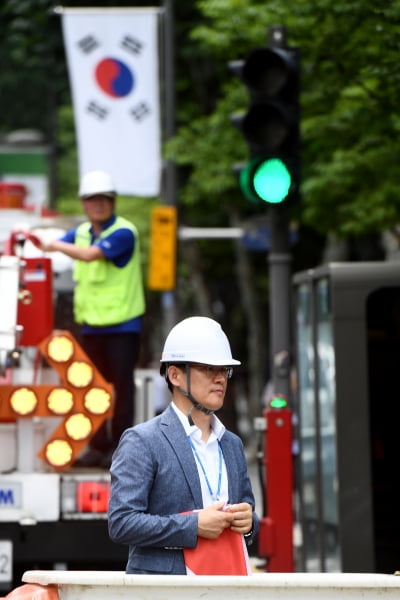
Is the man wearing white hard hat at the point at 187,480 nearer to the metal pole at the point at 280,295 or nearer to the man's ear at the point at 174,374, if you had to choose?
the man's ear at the point at 174,374

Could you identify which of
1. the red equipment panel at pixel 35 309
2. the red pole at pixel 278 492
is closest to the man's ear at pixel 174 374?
the red equipment panel at pixel 35 309

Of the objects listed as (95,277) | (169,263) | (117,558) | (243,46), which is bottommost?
(117,558)

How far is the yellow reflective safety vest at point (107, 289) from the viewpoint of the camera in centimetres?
887

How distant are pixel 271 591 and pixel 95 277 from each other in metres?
4.72

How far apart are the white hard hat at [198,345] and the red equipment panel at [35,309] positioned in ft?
10.6

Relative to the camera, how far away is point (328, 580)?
4348 millimetres

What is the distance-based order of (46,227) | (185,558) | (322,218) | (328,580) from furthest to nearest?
(322,218), (46,227), (185,558), (328,580)

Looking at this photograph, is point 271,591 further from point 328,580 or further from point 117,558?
point 117,558

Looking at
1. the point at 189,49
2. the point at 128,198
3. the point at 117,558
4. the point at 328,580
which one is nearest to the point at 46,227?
the point at 117,558

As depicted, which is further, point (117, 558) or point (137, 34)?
point (137, 34)

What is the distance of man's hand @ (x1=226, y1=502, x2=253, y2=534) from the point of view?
491cm

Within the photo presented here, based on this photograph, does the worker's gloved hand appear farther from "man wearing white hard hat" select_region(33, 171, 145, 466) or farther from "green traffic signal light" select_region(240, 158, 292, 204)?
"green traffic signal light" select_region(240, 158, 292, 204)

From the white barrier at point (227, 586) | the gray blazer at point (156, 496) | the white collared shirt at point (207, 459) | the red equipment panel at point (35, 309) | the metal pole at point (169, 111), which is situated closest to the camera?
the white barrier at point (227, 586)

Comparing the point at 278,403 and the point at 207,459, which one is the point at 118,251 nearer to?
the point at 278,403
